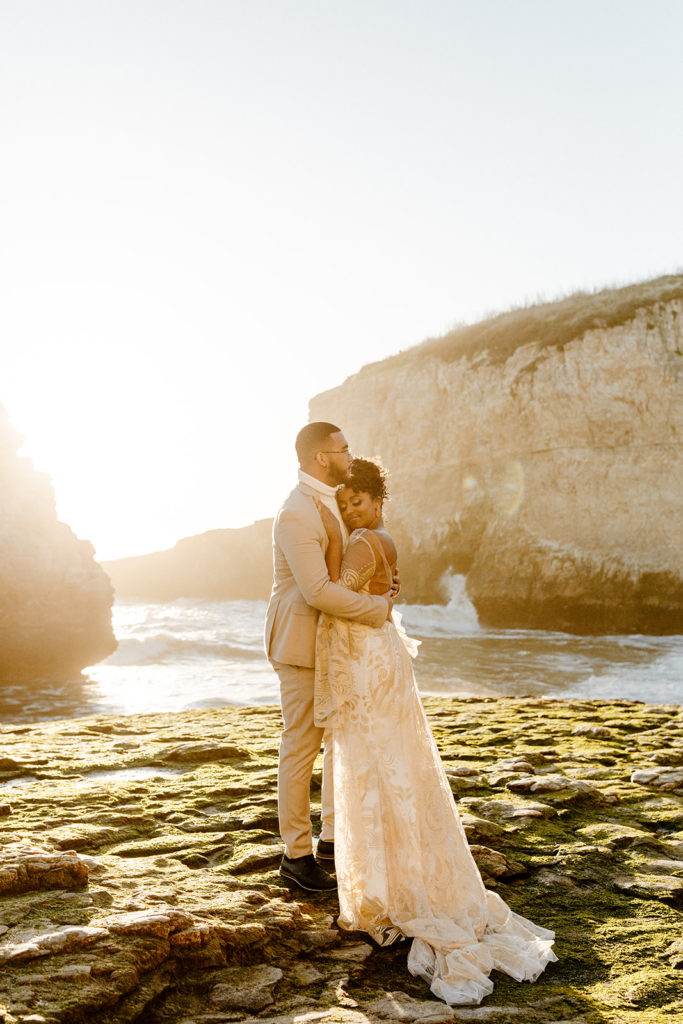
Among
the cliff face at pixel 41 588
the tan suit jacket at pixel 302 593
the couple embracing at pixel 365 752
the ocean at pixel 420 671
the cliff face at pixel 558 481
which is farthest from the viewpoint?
the cliff face at pixel 558 481

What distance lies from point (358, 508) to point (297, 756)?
129 centimetres

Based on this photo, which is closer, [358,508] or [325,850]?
[358,508]

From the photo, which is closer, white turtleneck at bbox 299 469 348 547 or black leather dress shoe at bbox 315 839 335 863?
white turtleneck at bbox 299 469 348 547

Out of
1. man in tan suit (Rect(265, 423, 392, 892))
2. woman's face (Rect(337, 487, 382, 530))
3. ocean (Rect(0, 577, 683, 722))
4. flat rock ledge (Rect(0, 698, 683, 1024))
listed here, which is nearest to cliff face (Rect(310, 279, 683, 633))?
ocean (Rect(0, 577, 683, 722))

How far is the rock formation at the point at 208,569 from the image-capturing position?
48250mm

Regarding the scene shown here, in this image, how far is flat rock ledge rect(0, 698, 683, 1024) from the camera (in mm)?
2678

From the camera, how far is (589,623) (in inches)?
1038

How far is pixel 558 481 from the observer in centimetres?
3042

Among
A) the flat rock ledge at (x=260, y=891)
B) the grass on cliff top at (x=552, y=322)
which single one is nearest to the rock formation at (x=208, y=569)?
the grass on cliff top at (x=552, y=322)

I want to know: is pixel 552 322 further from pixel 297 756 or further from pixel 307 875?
pixel 307 875

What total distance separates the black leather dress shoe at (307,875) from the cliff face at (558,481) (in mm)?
23676

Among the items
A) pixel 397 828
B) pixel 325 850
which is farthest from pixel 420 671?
pixel 397 828

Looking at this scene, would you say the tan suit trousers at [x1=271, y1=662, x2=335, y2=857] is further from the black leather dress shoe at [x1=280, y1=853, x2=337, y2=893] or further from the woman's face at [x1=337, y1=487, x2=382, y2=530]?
the woman's face at [x1=337, y1=487, x2=382, y2=530]

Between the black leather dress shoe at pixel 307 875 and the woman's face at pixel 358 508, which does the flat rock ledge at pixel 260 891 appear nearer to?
Result: the black leather dress shoe at pixel 307 875
